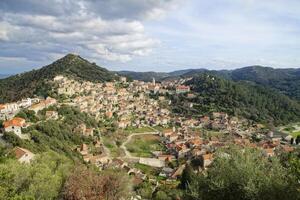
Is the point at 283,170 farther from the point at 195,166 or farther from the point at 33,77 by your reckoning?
the point at 33,77

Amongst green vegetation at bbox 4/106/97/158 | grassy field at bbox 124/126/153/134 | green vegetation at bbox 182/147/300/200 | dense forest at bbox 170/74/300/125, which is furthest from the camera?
dense forest at bbox 170/74/300/125

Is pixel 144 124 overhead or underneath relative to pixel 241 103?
underneath

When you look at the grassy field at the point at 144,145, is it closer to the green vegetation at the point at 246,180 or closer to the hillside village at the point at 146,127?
the hillside village at the point at 146,127

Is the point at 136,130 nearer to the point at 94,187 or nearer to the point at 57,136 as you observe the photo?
the point at 57,136

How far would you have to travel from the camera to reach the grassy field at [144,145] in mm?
68688

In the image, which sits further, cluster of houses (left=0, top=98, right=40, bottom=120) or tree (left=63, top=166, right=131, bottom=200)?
cluster of houses (left=0, top=98, right=40, bottom=120)

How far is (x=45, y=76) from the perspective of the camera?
111 m

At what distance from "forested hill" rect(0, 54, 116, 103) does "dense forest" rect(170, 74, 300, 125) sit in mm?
33935

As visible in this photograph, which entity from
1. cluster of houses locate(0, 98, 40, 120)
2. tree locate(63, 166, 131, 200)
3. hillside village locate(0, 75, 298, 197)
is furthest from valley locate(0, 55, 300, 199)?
tree locate(63, 166, 131, 200)

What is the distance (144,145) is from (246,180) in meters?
60.0

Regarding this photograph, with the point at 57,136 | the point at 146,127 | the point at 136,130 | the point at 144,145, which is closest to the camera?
the point at 57,136

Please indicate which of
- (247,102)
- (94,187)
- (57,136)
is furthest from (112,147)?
(247,102)

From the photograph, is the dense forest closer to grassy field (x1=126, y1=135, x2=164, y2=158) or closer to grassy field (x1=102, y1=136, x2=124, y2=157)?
grassy field (x1=126, y1=135, x2=164, y2=158)

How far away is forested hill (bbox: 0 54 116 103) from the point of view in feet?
310
